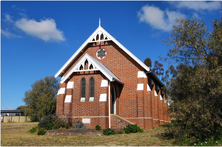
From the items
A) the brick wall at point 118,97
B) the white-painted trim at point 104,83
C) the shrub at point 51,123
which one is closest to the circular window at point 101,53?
the brick wall at point 118,97

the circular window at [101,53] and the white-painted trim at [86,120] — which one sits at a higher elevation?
the circular window at [101,53]

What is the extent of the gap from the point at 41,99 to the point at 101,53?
3434 centimetres

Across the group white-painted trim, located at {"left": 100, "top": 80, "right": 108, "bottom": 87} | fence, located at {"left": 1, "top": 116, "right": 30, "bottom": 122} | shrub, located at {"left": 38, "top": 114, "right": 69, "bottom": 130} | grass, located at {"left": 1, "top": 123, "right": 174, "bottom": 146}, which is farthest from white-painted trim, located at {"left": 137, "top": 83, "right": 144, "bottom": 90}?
fence, located at {"left": 1, "top": 116, "right": 30, "bottom": 122}

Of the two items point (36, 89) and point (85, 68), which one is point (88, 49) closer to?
point (85, 68)

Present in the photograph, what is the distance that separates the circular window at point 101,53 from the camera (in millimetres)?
22359

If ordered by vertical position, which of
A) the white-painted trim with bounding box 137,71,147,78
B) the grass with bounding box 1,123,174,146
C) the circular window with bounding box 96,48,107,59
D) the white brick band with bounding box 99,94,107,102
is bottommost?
the grass with bounding box 1,123,174,146

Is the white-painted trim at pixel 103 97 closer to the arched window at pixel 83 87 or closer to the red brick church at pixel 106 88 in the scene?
the red brick church at pixel 106 88

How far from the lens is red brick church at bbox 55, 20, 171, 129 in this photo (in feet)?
58.4

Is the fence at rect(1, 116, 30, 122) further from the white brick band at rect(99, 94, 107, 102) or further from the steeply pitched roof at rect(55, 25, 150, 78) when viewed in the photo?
the white brick band at rect(99, 94, 107, 102)

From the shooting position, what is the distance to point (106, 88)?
17609 millimetres

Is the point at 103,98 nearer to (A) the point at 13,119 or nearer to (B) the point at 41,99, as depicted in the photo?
(B) the point at 41,99

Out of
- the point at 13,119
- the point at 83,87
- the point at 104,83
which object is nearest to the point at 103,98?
the point at 104,83

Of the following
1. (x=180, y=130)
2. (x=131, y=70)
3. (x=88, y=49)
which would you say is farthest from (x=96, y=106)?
(x=180, y=130)

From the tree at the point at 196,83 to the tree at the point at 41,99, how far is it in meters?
44.2
